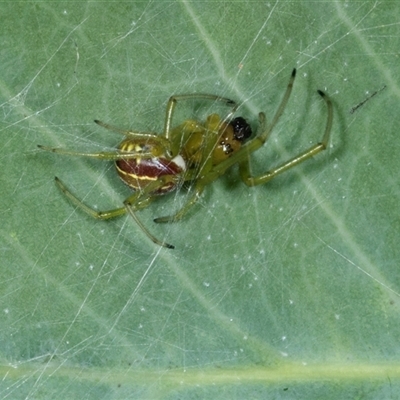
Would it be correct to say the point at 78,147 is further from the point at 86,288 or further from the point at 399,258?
the point at 399,258

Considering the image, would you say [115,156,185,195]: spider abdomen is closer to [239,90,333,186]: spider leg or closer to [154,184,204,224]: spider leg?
[154,184,204,224]: spider leg

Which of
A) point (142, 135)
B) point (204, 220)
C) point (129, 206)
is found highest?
point (142, 135)

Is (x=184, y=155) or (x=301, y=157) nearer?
(x=301, y=157)

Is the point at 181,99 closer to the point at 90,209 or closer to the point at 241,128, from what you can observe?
the point at 241,128

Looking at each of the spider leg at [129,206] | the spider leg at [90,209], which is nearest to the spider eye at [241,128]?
the spider leg at [129,206]

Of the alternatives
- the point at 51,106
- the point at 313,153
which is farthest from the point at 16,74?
the point at 313,153

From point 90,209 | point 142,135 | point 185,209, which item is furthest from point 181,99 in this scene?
point 90,209

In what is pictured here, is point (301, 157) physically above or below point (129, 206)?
below
